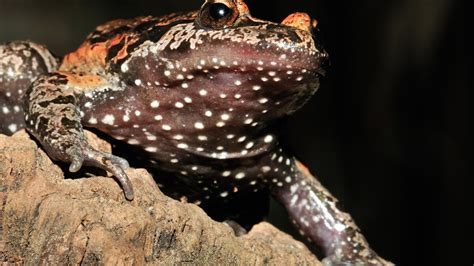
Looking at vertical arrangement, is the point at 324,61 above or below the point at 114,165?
above

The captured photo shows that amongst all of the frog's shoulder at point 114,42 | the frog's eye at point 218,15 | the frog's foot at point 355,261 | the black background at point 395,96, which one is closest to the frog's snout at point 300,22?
the frog's eye at point 218,15

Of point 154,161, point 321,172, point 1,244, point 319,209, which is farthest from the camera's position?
point 321,172

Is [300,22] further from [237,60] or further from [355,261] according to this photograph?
[355,261]

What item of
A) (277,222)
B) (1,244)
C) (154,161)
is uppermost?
(1,244)

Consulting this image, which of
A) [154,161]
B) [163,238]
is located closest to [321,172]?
[154,161]

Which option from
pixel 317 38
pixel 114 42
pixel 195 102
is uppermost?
pixel 317 38

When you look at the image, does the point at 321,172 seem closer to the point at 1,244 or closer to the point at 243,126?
the point at 243,126

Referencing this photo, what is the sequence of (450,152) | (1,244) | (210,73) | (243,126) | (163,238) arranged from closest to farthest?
(1,244) < (163,238) < (210,73) < (243,126) < (450,152)

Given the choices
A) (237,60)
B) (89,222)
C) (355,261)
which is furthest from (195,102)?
(355,261)
